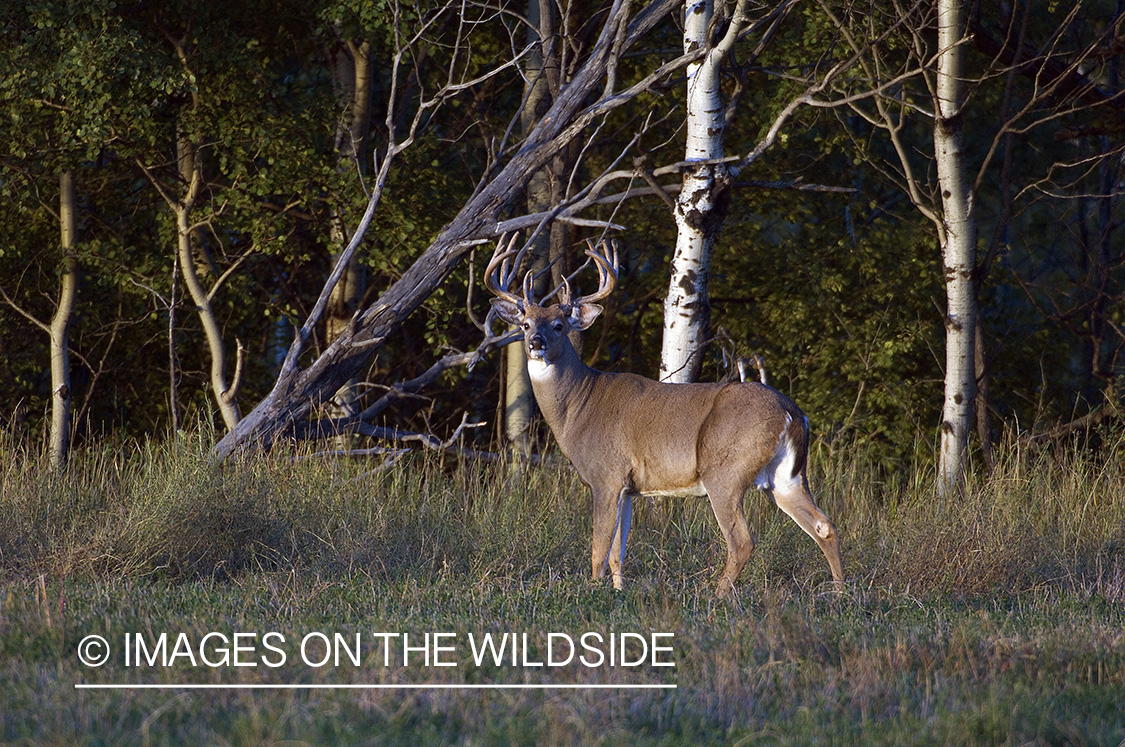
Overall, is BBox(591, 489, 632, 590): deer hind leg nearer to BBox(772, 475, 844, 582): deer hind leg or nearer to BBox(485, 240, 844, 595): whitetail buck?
BBox(485, 240, 844, 595): whitetail buck

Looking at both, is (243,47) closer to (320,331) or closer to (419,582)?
(320,331)

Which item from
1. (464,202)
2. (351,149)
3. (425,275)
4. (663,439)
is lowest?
(663,439)

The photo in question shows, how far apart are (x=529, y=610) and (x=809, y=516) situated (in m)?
1.66

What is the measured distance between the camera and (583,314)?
7430mm

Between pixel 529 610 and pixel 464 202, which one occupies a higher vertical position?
pixel 464 202

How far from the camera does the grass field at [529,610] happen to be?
388cm

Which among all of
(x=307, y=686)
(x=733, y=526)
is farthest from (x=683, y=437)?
(x=307, y=686)

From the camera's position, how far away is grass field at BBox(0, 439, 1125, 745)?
12.7ft

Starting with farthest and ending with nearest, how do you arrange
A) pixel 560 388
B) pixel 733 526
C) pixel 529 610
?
pixel 560 388 < pixel 733 526 < pixel 529 610

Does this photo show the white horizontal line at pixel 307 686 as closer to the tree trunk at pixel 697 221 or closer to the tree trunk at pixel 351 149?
the tree trunk at pixel 697 221

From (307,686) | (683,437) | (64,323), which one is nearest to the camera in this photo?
(307,686)

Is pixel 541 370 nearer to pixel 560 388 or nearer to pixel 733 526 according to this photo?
pixel 560 388

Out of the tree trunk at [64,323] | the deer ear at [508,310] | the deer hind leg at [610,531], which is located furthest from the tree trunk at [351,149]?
the deer hind leg at [610,531]

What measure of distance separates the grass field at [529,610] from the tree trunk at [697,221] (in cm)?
106
